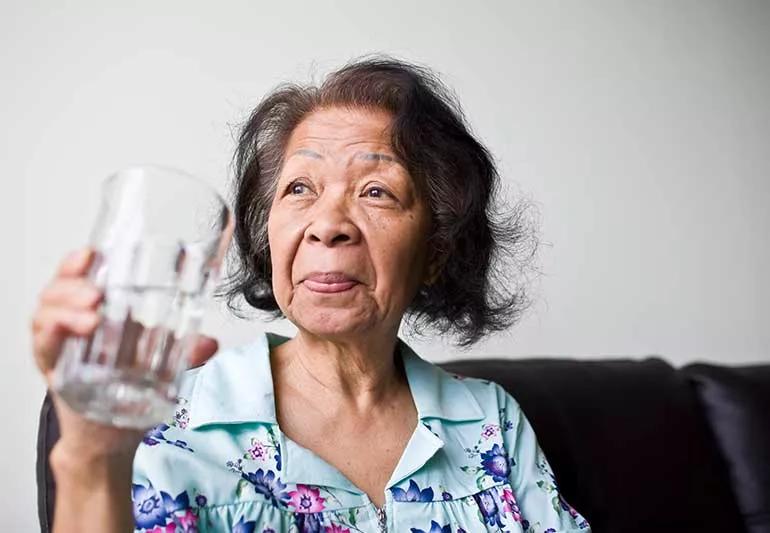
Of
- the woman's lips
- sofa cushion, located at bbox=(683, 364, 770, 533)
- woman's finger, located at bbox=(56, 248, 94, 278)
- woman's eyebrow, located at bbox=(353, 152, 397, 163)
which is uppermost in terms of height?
woman's eyebrow, located at bbox=(353, 152, 397, 163)

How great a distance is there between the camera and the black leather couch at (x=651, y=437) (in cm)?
179

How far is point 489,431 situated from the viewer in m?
1.49

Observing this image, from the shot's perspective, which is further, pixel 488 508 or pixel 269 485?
pixel 488 508

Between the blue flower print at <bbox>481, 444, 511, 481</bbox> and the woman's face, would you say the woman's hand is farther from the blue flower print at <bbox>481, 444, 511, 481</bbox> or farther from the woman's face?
the blue flower print at <bbox>481, 444, 511, 481</bbox>

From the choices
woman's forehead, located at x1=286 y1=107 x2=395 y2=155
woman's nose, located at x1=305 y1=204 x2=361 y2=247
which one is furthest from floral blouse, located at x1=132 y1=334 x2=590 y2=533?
woman's forehead, located at x1=286 y1=107 x2=395 y2=155

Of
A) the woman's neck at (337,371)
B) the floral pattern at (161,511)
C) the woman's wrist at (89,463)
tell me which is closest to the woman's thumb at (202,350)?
the woman's wrist at (89,463)

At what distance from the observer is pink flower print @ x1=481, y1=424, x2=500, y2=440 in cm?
148

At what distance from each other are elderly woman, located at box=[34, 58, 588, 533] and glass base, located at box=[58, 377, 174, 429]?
0.35 m

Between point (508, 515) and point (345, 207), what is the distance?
58 centimetres

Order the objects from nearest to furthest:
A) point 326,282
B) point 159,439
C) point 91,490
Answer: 1. point 91,490
2. point 159,439
3. point 326,282

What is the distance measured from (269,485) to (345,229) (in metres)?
0.41

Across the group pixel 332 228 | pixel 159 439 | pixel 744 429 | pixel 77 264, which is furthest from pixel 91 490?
pixel 744 429

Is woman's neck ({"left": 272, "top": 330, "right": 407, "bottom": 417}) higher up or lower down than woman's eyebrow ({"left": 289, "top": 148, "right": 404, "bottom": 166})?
lower down

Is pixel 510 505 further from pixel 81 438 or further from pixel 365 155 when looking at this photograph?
pixel 81 438
